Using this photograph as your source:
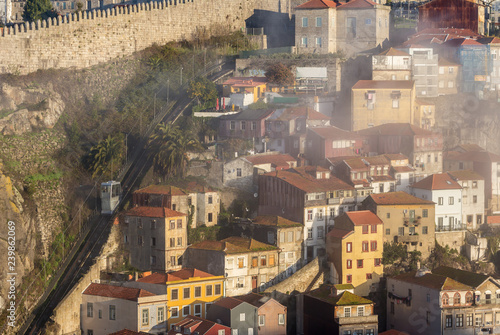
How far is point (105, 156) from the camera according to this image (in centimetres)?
5744

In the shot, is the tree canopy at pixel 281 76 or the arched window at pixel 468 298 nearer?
the arched window at pixel 468 298

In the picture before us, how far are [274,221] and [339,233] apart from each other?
2.75m

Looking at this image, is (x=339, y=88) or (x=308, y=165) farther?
(x=339, y=88)

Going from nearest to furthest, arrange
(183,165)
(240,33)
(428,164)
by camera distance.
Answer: (183,165) → (428,164) → (240,33)

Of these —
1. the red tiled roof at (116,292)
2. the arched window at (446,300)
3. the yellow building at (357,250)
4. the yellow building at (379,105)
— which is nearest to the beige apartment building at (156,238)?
the red tiled roof at (116,292)

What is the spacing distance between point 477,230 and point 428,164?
4.13 m

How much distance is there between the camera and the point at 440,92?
6550 centimetres

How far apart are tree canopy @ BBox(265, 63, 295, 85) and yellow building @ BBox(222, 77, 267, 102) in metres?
0.49

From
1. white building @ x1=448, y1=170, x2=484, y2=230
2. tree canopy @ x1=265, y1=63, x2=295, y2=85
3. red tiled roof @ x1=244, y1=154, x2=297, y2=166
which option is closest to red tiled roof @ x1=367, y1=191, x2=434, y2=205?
white building @ x1=448, y1=170, x2=484, y2=230

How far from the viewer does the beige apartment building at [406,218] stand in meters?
54.2

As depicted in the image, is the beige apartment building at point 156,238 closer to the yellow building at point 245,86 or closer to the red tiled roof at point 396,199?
the red tiled roof at point 396,199

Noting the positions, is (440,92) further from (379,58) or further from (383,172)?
(383,172)

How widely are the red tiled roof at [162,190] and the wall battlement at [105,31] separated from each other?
10.4 m

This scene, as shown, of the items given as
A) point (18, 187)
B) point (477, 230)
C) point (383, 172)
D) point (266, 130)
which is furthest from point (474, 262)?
point (18, 187)
